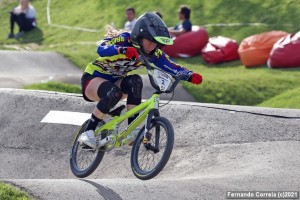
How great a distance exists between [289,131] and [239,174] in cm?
218

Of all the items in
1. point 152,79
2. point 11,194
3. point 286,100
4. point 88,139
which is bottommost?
point 286,100

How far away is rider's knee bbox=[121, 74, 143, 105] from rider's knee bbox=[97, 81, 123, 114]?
0.13 meters

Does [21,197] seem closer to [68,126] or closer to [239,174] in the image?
[239,174]

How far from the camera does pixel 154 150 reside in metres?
8.16

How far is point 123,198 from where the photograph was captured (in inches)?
282

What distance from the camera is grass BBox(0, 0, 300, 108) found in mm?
16062

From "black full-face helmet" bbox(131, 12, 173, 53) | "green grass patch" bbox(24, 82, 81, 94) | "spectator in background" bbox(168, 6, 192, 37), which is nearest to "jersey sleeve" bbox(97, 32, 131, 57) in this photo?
"black full-face helmet" bbox(131, 12, 173, 53)

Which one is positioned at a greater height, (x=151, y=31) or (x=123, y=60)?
(x=151, y=31)

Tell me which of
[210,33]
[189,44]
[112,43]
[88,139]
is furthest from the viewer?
[210,33]

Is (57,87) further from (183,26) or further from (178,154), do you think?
(178,154)

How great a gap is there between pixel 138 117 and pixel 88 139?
920 mm

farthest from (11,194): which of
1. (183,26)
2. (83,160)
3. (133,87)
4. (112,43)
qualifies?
(183,26)

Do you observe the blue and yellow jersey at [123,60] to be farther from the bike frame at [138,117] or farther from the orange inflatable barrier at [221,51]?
the orange inflatable barrier at [221,51]

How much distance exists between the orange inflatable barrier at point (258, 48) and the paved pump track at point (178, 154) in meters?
7.11
